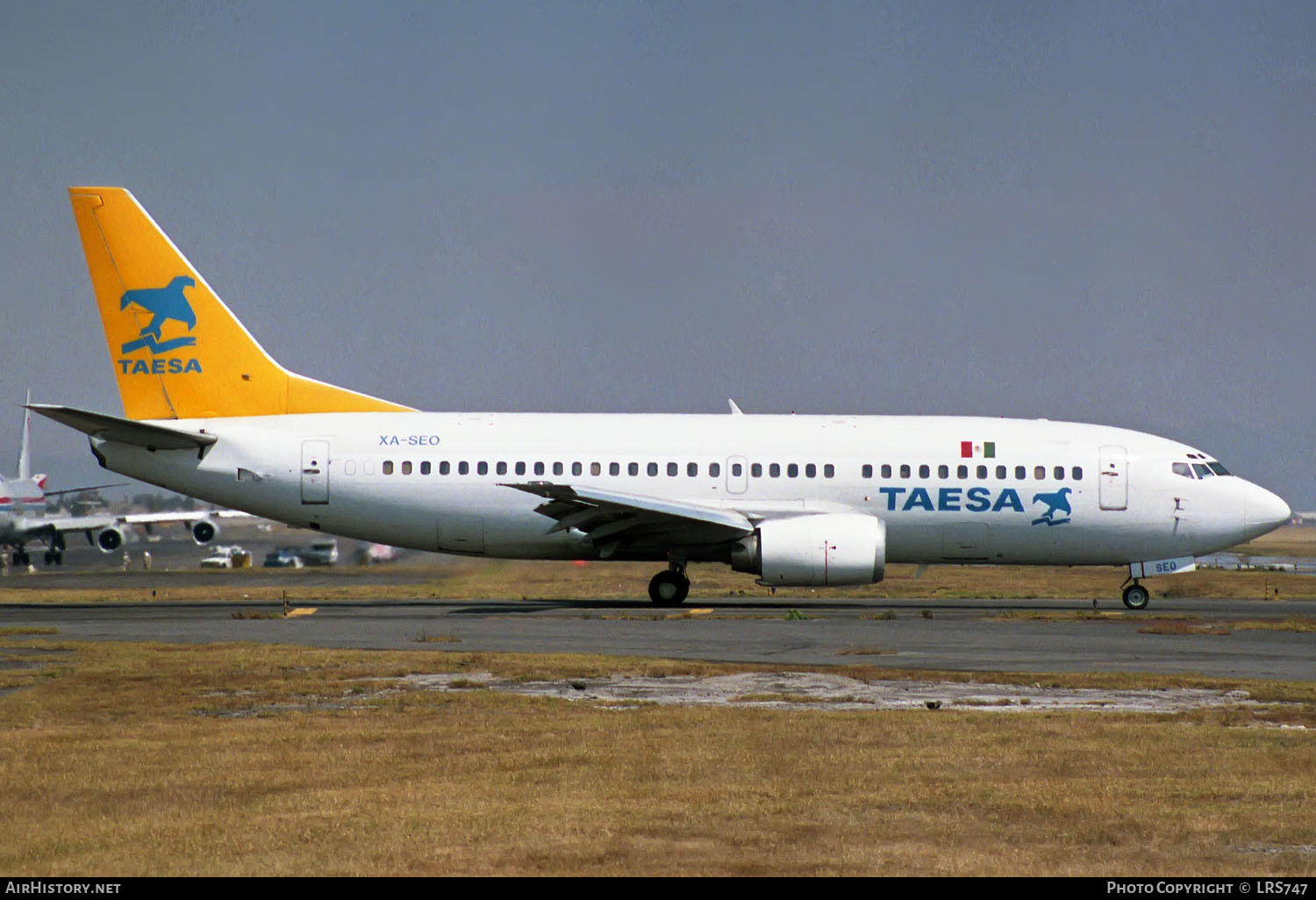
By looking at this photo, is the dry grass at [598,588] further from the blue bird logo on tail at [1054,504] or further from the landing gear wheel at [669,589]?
the blue bird logo on tail at [1054,504]

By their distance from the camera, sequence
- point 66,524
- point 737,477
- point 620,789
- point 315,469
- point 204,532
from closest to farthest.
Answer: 1. point 620,789
2. point 315,469
3. point 737,477
4. point 204,532
5. point 66,524

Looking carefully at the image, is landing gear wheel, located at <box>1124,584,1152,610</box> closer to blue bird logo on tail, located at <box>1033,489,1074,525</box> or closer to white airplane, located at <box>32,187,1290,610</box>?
white airplane, located at <box>32,187,1290,610</box>

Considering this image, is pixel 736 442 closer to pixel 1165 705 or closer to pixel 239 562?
pixel 1165 705

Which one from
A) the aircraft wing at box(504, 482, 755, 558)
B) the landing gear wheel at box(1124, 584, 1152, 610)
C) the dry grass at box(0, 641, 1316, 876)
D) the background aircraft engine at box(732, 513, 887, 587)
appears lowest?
the dry grass at box(0, 641, 1316, 876)

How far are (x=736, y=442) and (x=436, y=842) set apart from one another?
2240 centimetres

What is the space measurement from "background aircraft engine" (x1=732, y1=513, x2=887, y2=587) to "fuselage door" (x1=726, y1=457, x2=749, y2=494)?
1.45 m

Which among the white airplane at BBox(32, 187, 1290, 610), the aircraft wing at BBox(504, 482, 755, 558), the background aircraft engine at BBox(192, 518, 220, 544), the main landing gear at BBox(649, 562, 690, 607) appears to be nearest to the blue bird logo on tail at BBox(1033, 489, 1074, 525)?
the white airplane at BBox(32, 187, 1290, 610)

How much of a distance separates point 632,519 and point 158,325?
10777 millimetres

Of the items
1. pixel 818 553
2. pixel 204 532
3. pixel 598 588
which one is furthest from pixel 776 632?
pixel 204 532

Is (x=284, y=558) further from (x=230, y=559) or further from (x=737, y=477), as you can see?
(x=737, y=477)

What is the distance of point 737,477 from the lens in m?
29.5

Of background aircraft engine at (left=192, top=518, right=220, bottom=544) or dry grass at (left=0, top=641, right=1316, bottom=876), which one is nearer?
dry grass at (left=0, top=641, right=1316, bottom=876)

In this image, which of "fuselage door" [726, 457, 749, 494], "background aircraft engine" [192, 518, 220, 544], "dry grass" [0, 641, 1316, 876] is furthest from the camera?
"background aircraft engine" [192, 518, 220, 544]

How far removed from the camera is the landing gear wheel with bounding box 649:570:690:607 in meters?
30.0
